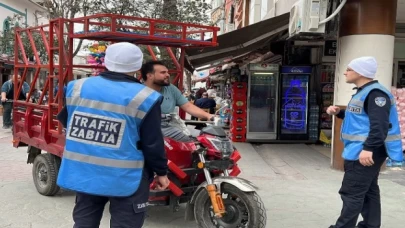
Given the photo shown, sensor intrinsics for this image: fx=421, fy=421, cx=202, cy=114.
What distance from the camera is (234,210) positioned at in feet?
12.7

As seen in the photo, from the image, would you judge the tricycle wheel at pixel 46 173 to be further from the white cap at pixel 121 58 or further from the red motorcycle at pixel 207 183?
the white cap at pixel 121 58

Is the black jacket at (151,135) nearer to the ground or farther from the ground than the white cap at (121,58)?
nearer to the ground

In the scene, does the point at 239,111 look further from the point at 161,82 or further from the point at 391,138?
the point at 391,138

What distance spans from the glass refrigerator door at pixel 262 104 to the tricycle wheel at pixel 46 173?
6246 millimetres

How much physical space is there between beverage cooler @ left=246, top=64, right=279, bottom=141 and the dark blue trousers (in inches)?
323

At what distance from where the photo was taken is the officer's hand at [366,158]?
11.2 ft

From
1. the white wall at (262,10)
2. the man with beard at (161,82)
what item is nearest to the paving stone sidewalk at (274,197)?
the man with beard at (161,82)

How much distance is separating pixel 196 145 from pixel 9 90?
9.40m

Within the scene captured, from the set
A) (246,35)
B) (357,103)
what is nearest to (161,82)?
(357,103)

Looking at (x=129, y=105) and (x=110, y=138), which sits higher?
(x=129, y=105)

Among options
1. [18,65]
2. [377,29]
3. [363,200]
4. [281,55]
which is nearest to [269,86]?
[281,55]

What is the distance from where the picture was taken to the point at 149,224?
Answer: 4449 mm

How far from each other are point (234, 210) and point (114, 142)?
5.70ft

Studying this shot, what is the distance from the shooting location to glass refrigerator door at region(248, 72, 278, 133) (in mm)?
10750
